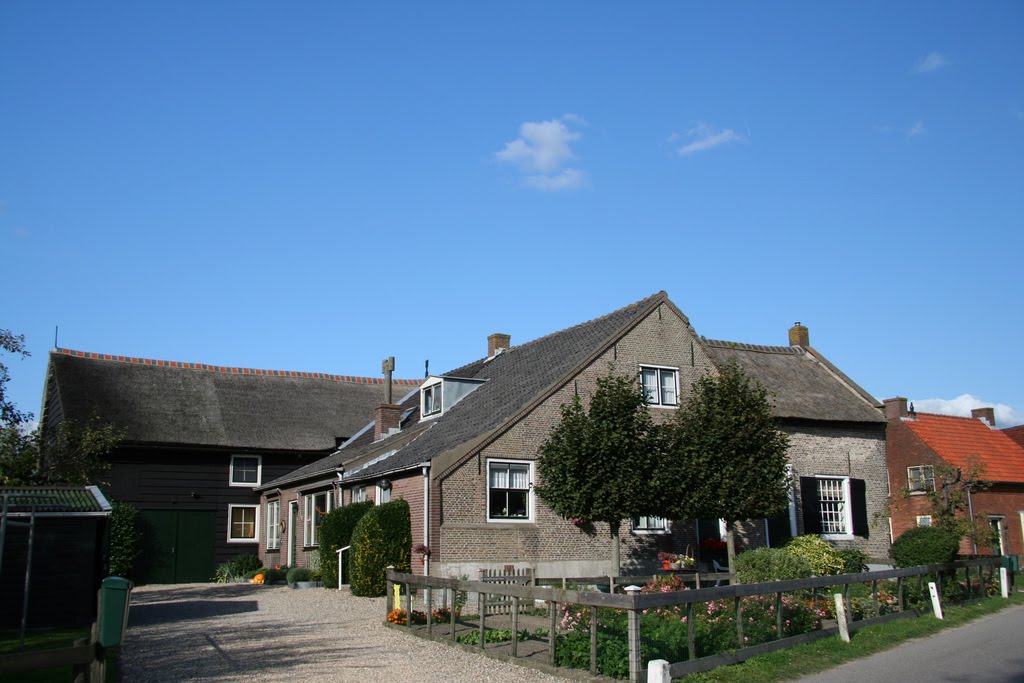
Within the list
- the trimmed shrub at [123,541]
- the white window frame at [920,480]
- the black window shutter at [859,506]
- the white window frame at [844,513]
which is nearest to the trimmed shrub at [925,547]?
the white window frame at [844,513]

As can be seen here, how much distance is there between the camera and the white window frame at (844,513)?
2777 centimetres

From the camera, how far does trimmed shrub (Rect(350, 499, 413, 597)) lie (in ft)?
70.6

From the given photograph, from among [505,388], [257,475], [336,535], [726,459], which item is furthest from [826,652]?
[257,475]

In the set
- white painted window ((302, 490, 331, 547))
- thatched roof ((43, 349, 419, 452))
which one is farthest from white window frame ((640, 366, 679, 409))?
thatched roof ((43, 349, 419, 452))

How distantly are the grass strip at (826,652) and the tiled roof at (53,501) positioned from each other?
9.18 m

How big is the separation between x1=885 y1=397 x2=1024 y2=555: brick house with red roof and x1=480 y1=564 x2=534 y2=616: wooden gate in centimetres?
1485

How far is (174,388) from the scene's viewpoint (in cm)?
3525

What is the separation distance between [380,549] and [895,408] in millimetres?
19317

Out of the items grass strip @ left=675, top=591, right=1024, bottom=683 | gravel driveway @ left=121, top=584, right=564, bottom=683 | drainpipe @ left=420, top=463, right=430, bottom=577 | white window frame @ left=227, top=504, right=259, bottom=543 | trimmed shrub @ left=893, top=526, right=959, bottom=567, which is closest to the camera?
grass strip @ left=675, top=591, right=1024, bottom=683

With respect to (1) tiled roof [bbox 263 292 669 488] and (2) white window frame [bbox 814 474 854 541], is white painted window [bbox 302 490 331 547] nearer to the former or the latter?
(1) tiled roof [bbox 263 292 669 488]

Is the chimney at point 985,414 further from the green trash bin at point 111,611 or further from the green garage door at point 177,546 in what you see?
the green trash bin at point 111,611

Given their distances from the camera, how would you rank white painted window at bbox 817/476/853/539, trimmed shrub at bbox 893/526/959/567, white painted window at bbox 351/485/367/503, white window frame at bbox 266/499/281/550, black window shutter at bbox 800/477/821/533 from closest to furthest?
1. trimmed shrub at bbox 893/526/959/567
2. white painted window at bbox 351/485/367/503
3. black window shutter at bbox 800/477/821/533
4. white painted window at bbox 817/476/853/539
5. white window frame at bbox 266/499/281/550

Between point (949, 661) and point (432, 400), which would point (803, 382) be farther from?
point (949, 661)

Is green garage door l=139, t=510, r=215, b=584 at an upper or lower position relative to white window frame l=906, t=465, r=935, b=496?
lower
